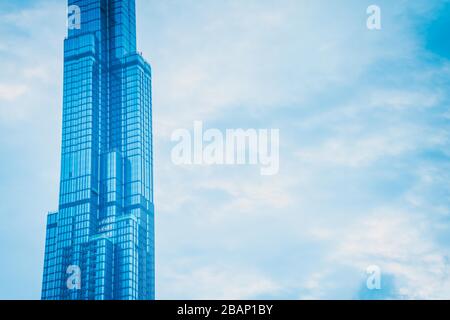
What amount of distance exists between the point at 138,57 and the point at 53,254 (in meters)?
50.2

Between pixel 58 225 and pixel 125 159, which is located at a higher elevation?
pixel 125 159

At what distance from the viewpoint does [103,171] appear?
15100 cm

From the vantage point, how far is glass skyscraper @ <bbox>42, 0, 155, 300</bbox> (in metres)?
139

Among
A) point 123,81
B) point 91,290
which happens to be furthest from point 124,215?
point 123,81

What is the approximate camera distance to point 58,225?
143375 mm

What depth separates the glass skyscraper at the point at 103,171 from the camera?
139 meters
